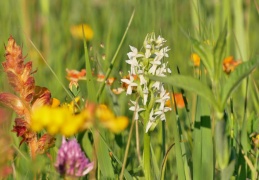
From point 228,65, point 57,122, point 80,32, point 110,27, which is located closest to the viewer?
point 57,122

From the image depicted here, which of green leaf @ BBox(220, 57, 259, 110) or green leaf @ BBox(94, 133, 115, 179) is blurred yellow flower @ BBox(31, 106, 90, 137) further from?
green leaf @ BBox(94, 133, 115, 179)

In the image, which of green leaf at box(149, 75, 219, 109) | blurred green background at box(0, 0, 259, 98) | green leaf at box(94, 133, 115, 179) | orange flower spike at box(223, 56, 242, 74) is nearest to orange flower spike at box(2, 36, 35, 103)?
green leaf at box(94, 133, 115, 179)

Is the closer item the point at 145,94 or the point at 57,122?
the point at 57,122

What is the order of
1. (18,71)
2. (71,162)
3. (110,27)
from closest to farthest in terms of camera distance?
(71,162) < (18,71) < (110,27)

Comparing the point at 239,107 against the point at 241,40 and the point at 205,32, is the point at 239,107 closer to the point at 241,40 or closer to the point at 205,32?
the point at 241,40

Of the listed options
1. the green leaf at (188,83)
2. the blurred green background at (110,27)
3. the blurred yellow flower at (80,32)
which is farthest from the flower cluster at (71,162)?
the blurred yellow flower at (80,32)

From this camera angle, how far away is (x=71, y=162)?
3.51 ft

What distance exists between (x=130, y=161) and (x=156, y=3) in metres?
0.85

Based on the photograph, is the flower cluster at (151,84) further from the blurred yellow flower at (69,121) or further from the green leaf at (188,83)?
the blurred yellow flower at (69,121)

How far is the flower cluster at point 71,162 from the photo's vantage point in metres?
1.05

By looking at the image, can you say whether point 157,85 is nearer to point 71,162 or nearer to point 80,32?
point 71,162

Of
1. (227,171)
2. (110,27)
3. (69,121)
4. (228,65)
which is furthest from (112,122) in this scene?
(110,27)

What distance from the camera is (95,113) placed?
3.18ft

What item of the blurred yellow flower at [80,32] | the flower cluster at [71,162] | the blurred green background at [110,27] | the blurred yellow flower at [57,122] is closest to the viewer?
the blurred yellow flower at [57,122]
